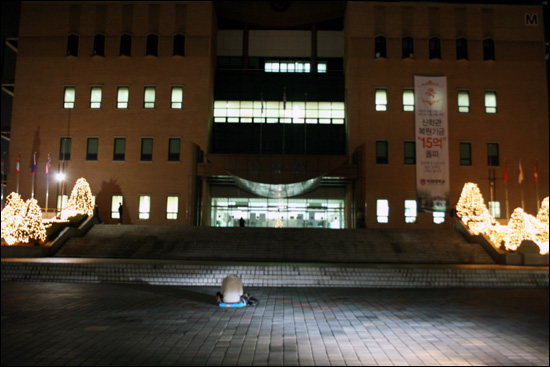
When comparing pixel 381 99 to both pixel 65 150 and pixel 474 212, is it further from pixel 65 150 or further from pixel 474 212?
pixel 65 150

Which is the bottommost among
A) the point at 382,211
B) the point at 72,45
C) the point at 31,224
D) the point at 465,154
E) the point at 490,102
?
→ the point at 31,224

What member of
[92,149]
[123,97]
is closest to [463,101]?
[123,97]

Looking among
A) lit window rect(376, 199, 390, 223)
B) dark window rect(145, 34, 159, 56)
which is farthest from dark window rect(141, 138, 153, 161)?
lit window rect(376, 199, 390, 223)

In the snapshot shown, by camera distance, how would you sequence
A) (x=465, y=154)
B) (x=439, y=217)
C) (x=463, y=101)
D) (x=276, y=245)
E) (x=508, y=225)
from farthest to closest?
(x=463, y=101) < (x=465, y=154) < (x=439, y=217) < (x=276, y=245) < (x=508, y=225)

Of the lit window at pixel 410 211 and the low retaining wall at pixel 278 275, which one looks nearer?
the low retaining wall at pixel 278 275

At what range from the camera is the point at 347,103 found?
35938 mm

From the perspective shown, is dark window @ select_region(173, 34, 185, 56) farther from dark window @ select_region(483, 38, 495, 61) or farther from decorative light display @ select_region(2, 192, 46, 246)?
dark window @ select_region(483, 38, 495, 61)

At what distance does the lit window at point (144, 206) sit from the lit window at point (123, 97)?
23.8ft

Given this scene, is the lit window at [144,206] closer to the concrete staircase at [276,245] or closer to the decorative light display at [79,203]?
the decorative light display at [79,203]

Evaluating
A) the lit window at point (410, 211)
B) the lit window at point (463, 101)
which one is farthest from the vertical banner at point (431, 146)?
the lit window at point (463, 101)

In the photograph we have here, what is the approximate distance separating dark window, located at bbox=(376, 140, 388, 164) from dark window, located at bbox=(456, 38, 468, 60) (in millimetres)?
8815

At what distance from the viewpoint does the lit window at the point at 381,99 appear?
34438 millimetres

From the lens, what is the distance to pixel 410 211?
32688 millimetres

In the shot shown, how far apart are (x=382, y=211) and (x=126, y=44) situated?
76.1ft
